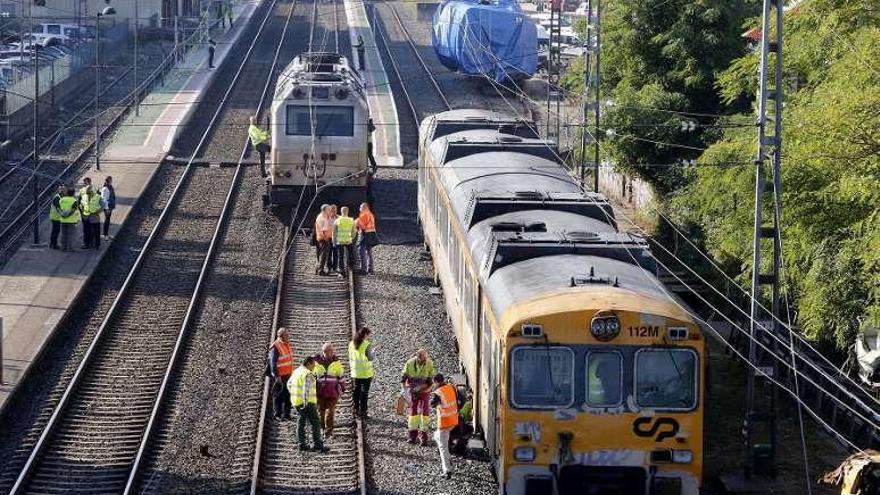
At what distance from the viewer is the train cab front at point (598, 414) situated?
49.4ft

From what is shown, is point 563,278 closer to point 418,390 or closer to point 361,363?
point 418,390

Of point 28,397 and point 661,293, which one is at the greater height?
point 661,293

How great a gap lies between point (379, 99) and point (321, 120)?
20.0m

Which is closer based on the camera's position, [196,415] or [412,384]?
[412,384]

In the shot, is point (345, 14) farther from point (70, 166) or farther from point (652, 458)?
point (652, 458)

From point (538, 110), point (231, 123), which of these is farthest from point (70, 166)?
point (538, 110)

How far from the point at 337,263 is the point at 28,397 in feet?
28.1

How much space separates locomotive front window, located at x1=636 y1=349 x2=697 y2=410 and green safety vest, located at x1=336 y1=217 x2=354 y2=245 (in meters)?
12.5

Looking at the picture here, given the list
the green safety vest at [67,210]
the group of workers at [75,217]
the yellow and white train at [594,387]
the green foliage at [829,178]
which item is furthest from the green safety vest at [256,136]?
the yellow and white train at [594,387]

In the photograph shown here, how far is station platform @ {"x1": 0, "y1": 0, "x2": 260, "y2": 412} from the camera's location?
74.4 feet

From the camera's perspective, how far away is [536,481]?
15.2 metres

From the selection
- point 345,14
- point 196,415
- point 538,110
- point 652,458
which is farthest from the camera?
point 345,14

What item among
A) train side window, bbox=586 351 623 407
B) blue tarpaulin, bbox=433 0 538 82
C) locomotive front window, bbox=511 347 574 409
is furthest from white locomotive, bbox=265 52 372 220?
blue tarpaulin, bbox=433 0 538 82

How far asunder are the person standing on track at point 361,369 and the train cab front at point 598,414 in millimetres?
4379
